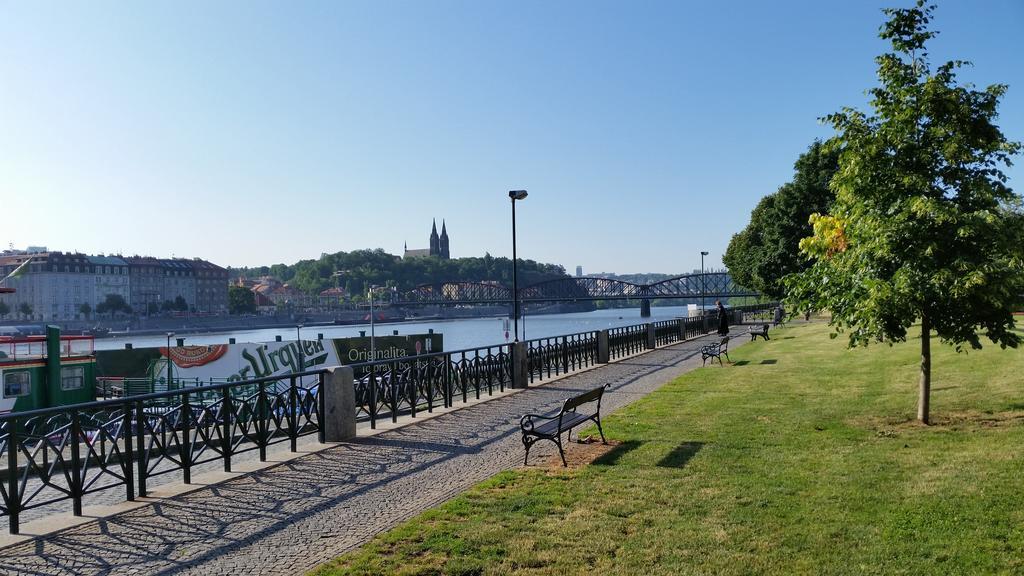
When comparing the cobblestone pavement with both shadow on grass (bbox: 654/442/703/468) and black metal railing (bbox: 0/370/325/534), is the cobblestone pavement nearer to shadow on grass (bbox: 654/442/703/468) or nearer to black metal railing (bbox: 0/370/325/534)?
black metal railing (bbox: 0/370/325/534)

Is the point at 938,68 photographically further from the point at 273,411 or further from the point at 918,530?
the point at 273,411

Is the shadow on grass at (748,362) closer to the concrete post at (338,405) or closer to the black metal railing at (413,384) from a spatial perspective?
the black metal railing at (413,384)

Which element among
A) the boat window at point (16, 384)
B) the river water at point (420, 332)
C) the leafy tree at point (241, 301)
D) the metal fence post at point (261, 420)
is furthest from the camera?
the leafy tree at point (241, 301)

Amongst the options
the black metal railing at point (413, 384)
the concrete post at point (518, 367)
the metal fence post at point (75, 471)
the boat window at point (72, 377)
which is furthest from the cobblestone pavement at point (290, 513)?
the boat window at point (72, 377)

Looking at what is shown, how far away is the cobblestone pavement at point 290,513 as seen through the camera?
5.74 m

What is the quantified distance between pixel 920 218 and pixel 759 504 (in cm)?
499

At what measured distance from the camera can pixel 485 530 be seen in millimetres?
6066

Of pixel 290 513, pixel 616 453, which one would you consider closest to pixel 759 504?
pixel 616 453

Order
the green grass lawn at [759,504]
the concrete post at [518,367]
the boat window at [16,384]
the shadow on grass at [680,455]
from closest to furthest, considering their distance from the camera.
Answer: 1. the green grass lawn at [759,504]
2. the shadow on grass at [680,455]
3. the concrete post at [518,367]
4. the boat window at [16,384]

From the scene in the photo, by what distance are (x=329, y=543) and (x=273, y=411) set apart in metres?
4.38

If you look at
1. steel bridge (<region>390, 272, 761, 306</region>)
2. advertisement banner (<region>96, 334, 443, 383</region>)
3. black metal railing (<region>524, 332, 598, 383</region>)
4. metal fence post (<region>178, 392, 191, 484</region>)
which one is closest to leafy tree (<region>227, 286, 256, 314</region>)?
steel bridge (<region>390, 272, 761, 306</region>)

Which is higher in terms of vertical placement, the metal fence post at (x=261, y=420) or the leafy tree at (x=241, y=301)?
the leafy tree at (x=241, y=301)

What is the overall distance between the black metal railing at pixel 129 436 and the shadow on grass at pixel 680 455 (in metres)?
4.81

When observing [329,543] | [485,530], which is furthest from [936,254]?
[329,543]
